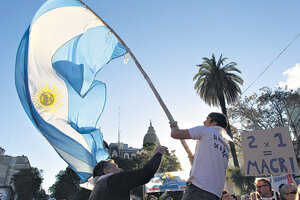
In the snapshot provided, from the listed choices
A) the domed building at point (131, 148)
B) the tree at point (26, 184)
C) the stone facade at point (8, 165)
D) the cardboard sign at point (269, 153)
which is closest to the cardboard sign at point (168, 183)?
the cardboard sign at point (269, 153)

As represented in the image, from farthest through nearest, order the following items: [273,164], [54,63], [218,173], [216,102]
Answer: [216,102]
[54,63]
[273,164]
[218,173]

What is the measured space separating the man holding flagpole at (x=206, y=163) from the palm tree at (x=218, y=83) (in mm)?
21700

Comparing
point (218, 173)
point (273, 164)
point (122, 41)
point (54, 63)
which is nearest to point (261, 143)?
point (273, 164)

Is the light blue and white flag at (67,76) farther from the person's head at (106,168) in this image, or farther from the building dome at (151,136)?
the building dome at (151,136)

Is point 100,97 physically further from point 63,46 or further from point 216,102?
point 216,102

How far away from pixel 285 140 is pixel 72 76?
461 cm

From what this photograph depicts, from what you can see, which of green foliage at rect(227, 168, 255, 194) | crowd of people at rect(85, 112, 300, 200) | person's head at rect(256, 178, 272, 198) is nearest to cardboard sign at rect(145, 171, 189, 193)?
green foliage at rect(227, 168, 255, 194)

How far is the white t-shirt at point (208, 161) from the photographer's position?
8.46ft

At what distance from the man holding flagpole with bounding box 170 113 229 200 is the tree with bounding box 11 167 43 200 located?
57313mm

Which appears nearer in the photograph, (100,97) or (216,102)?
(100,97)

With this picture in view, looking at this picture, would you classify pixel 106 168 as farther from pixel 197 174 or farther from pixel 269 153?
pixel 269 153

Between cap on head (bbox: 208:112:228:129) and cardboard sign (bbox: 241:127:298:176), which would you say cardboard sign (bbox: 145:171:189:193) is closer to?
cardboard sign (bbox: 241:127:298:176)

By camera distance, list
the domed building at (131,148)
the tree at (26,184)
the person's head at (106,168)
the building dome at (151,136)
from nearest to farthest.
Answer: the person's head at (106,168), the tree at (26,184), the domed building at (131,148), the building dome at (151,136)

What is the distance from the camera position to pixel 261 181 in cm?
541
